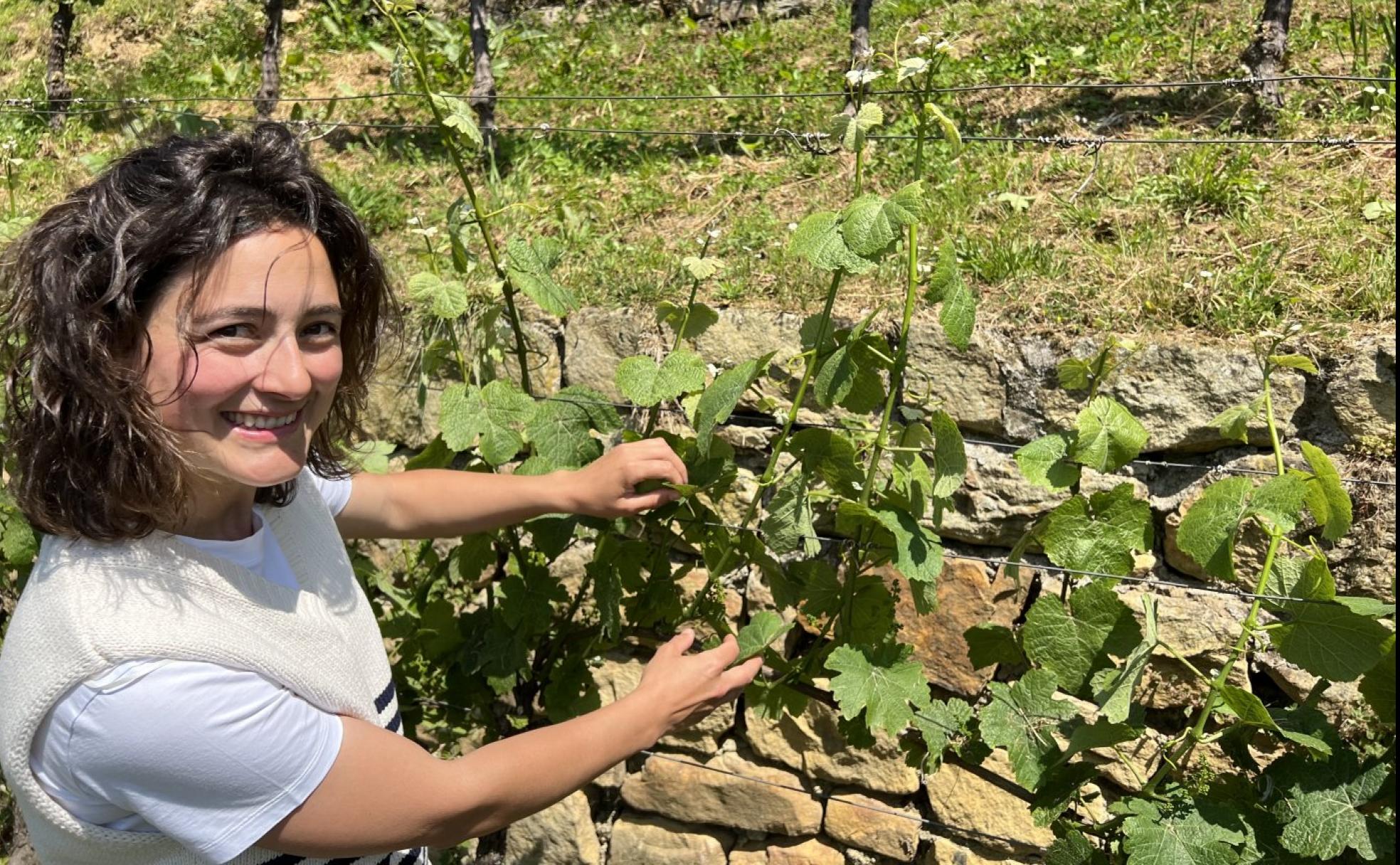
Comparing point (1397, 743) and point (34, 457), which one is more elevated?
point (34, 457)

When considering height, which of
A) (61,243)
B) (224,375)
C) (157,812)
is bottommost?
(157,812)

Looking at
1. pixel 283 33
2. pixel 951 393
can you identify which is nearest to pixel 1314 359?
pixel 951 393

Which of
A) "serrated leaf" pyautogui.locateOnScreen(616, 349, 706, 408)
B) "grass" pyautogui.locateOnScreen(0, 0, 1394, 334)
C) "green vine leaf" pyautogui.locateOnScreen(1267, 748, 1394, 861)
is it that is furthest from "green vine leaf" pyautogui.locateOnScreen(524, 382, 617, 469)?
"green vine leaf" pyautogui.locateOnScreen(1267, 748, 1394, 861)

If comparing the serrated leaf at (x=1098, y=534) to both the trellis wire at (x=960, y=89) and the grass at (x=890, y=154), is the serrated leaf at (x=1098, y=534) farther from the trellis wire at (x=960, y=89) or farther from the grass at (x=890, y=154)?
the grass at (x=890, y=154)

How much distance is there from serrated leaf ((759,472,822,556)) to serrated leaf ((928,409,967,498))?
8.7 inches

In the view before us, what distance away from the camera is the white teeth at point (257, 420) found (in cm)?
149

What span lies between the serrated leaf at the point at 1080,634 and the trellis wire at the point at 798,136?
2.77 ft

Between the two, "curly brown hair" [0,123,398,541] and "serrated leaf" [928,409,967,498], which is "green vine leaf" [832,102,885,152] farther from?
"curly brown hair" [0,123,398,541]

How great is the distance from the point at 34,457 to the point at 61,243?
0.90 feet

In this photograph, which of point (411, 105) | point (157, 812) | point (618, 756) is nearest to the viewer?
point (157, 812)

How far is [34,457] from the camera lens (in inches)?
60.4

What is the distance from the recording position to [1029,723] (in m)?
2.04

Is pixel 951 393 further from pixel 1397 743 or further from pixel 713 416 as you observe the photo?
pixel 1397 743

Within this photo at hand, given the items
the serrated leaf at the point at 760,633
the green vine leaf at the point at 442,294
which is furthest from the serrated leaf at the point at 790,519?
the green vine leaf at the point at 442,294
